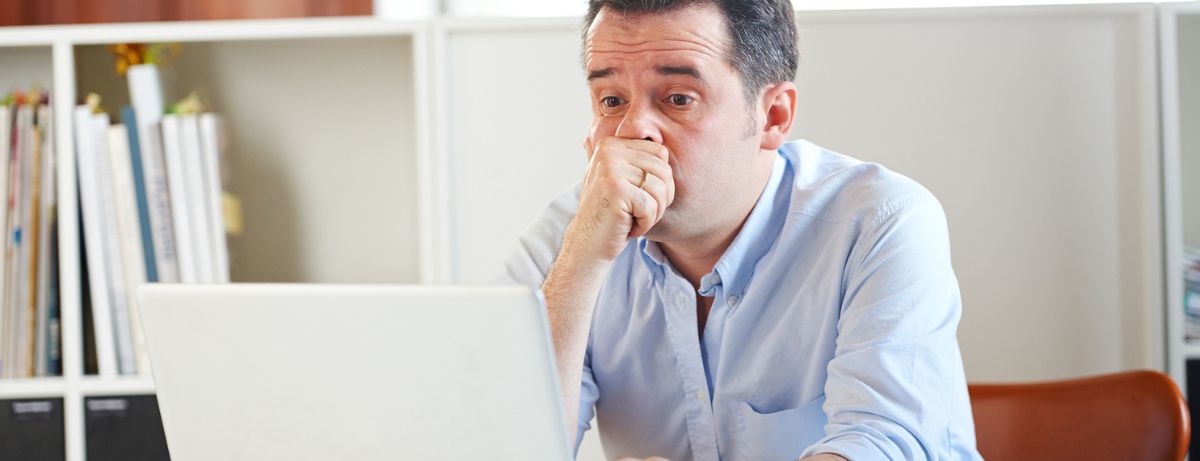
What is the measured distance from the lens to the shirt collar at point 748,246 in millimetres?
1461

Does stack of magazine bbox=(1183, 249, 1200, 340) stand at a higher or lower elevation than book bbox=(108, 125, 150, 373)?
lower

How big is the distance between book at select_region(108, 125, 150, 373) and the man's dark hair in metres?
1.03

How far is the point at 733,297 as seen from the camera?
4.83 feet

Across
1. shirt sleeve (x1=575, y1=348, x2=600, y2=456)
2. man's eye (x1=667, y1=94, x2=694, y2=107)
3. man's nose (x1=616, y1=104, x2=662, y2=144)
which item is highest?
man's eye (x1=667, y1=94, x2=694, y2=107)

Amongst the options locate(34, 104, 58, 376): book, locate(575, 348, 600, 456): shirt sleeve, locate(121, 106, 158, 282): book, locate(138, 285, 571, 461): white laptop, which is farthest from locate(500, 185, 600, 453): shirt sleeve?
locate(34, 104, 58, 376): book

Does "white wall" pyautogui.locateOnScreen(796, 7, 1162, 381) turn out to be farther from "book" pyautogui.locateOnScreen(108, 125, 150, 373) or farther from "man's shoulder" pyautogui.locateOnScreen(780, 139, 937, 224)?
"book" pyautogui.locateOnScreen(108, 125, 150, 373)

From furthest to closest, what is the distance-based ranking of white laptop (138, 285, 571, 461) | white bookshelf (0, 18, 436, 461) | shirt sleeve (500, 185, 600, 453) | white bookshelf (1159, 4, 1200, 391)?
white bookshelf (0, 18, 436, 461) < white bookshelf (1159, 4, 1200, 391) < shirt sleeve (500, 185, 600, 453) < white laptop (138, 285, 571, 461)

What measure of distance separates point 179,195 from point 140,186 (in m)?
0.07

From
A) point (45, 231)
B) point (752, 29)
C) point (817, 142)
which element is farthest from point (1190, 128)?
point (45, 231)

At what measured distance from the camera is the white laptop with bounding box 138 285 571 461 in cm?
77

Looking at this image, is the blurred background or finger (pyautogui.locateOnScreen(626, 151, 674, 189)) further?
the blurred background

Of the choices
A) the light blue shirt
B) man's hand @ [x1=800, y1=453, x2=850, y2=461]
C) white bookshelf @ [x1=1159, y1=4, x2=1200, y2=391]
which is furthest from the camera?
white bookshelf @ [x1=1159, y1=4, x2=1200, y2=391]

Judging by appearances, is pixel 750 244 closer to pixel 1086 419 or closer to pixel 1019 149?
pixel 1086 419

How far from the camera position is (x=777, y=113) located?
4.85 ft
